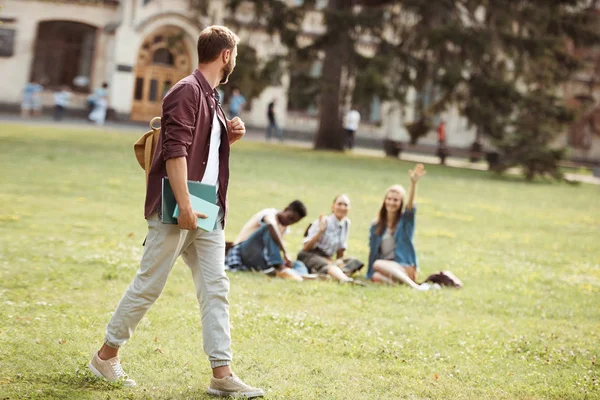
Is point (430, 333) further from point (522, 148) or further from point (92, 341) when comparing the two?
point (522, 148)

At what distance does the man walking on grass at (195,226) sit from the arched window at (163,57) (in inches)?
1683

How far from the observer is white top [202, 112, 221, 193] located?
5398mm

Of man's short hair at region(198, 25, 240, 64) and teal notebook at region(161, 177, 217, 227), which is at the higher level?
man's short hair at region(198, 25, 240, 64)

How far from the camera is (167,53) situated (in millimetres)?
47562

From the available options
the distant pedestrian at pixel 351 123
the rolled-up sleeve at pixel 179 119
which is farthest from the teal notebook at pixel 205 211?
the distant pedestrian at pixel 351 123

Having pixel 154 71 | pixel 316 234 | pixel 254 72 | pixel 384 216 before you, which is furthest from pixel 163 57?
pixel 384 216

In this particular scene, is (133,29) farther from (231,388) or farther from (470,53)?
(231,388)

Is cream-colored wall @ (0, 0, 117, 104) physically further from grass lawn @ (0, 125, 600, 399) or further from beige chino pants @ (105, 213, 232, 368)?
beige chino pants @ (105, 213, 232, 368)

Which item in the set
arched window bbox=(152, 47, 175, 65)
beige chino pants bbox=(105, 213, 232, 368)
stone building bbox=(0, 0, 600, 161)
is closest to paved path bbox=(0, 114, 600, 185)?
stone building bbox=(0, 0, 600, 161)

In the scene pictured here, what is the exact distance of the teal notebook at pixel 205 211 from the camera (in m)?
5.23

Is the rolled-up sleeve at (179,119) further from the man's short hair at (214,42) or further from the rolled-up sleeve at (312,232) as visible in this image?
the rolled-up sleeve at (312,232)

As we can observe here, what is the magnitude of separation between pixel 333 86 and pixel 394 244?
884 inches

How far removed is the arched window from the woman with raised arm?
124 ft

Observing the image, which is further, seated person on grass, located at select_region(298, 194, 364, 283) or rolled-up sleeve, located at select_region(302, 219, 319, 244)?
rolled-up sleeve, located at select_region(302, 219, 319, 244)
